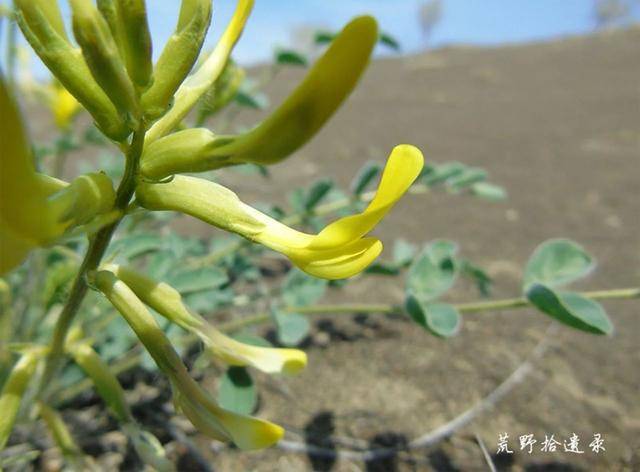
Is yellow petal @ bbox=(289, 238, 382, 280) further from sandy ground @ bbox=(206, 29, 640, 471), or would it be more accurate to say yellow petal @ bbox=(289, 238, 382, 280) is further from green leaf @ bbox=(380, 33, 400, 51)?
green leaf @ bbox=(380, 33, 400, 51)

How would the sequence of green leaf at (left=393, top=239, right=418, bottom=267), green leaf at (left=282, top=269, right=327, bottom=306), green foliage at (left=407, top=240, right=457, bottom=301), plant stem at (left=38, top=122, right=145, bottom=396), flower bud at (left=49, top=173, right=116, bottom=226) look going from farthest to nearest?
green leaf at (left=393, top=239, right=418, bottom=267)
green leaf at (left=282, top=269, right=327, bottom=306)
green foliage at (left=407, top=240, right=457, bottom=301)
plant stem at (left=38, top=122, right=145, bottom=396)
flower bud at (left=49, top=173, right=116, bottom=226)

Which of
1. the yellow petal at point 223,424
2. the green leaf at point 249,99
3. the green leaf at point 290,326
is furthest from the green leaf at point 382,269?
the yellow petal at point 223,424

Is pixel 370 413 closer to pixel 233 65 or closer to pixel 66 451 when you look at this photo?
pixel 66 451

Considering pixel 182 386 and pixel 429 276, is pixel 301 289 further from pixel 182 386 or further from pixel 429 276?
pixel 182 386

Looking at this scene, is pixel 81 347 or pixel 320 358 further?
pixel 320 358

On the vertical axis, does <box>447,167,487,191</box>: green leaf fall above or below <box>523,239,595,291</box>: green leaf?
below

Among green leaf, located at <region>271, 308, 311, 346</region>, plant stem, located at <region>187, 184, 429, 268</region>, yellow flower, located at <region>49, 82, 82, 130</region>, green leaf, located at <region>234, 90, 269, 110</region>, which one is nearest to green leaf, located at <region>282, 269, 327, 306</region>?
green leaf, located at <region>271, 308, 311, 346</region>

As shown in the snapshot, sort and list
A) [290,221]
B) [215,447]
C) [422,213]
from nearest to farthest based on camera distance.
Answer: [215,447] → [290,221] → [422,213]

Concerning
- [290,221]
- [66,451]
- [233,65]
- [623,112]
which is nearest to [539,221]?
[290,221]
